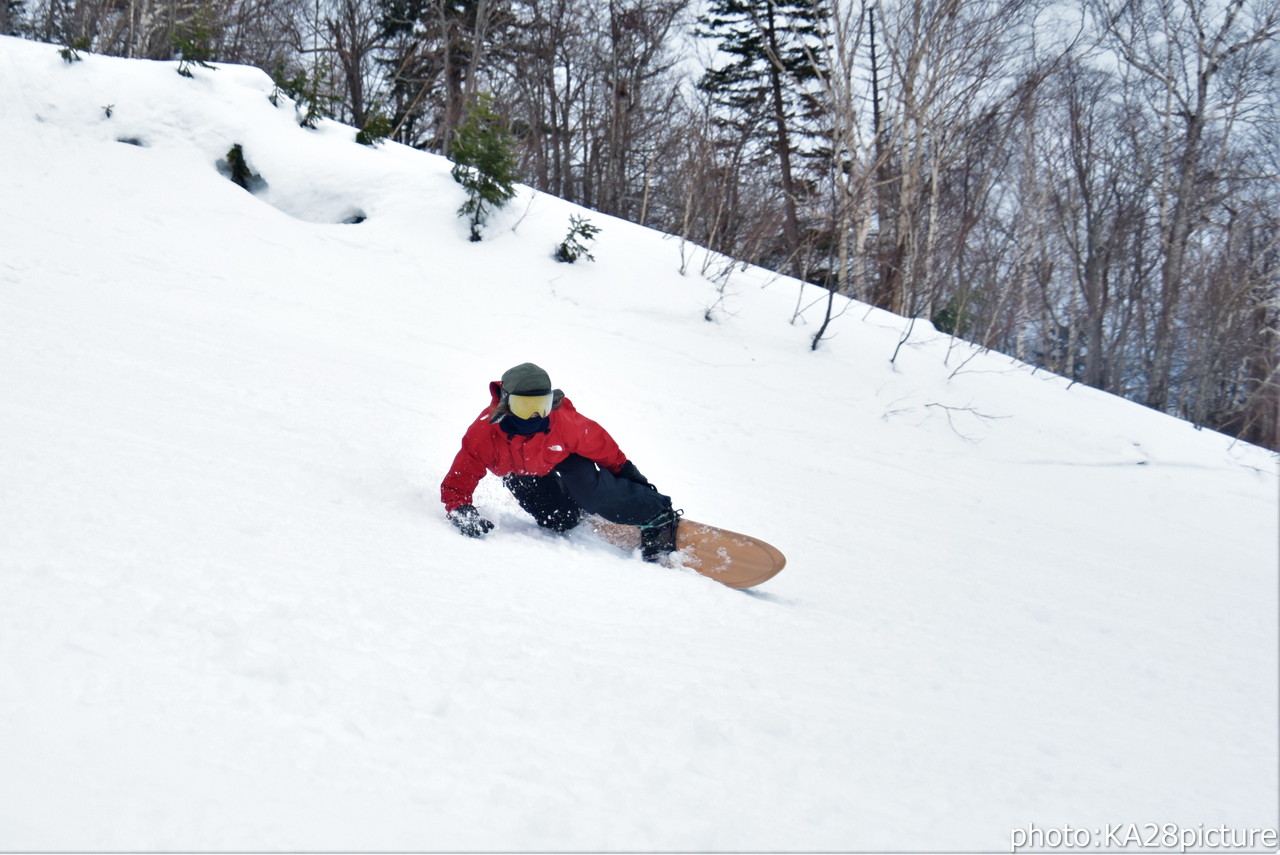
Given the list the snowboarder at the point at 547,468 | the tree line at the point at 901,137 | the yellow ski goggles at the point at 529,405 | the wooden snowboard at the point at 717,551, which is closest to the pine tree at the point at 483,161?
the tree line at the point at 901,137

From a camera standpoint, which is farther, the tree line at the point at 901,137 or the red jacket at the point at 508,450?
the tree line at the point at 901,137

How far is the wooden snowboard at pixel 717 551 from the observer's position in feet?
10.4

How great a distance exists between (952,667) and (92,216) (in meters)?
7.96

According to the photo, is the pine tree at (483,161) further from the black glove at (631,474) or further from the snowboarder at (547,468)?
the black glove at (631,474)

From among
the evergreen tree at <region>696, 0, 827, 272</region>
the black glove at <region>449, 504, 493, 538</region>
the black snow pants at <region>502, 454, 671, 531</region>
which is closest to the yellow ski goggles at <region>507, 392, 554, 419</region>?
the black snow pants at <region>502, 454, 671, 531</region>

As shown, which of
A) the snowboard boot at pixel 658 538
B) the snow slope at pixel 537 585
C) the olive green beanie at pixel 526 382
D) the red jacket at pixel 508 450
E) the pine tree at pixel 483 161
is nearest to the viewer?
the snow slope at pixel 537 585

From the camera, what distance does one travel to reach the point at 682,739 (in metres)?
1.58

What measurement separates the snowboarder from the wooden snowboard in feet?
0.28

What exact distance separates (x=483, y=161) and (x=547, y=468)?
Result: 634 cm

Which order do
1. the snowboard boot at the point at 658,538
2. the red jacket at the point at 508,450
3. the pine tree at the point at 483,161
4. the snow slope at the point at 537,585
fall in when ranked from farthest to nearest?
the pine tree at the point at 483,161 < the snowboard boot at the point at 658,538 < the red jacket at the point at 508,450 < the snow slope at the point at 537,585

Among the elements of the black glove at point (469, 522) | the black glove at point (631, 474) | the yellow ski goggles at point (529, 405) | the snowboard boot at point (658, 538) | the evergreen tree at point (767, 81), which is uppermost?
the evergreen tree at point (767, 81)

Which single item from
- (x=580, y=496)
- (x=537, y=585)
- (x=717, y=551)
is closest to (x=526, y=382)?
(x=580, y=496)

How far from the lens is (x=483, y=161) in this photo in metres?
8.45

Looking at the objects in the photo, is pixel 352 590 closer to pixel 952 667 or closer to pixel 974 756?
pixel 974 756
